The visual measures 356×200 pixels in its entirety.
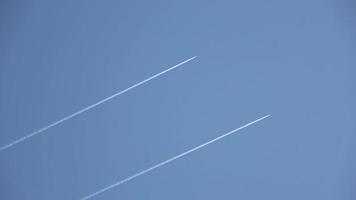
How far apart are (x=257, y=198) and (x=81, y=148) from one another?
0.64 meters

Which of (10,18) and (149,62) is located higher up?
(10,18)

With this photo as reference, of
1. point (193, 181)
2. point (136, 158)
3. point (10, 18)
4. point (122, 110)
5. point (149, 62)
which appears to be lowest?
point (193, 181)

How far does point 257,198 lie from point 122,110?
0.57 metres

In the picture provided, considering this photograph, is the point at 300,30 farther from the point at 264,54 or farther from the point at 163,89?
the point at 163,89

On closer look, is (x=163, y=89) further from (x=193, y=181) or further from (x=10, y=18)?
(x=10, y=18)

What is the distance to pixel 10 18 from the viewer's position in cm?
145

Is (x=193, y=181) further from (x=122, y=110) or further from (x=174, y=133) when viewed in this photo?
(x=122, y=110)

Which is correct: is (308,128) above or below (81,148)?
below

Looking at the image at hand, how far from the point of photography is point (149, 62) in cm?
148

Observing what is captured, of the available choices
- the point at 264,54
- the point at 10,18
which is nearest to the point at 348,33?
the point at 264,54

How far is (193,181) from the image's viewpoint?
1520 millimetres

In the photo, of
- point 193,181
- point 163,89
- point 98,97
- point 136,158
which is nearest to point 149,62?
point 163,89

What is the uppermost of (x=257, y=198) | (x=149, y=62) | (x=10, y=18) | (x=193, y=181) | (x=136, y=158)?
(x=10, y=18)

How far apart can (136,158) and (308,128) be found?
610 mm
